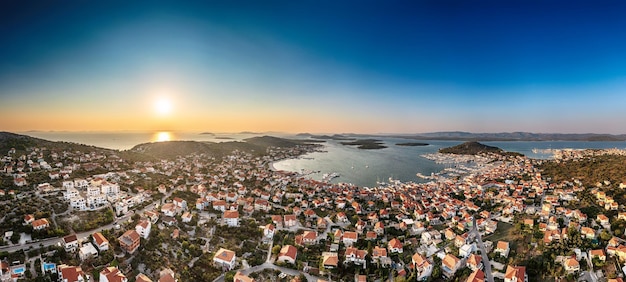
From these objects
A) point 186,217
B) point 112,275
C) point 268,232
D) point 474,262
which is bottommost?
point 474,262

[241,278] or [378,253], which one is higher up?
[241,278]

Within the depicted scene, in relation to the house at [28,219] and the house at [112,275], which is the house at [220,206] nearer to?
the house at [28,219]

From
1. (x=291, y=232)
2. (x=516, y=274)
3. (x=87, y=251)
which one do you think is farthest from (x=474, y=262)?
(x=87, y=251)

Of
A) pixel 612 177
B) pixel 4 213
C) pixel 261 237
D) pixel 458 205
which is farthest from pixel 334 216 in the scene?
pixel 612 177

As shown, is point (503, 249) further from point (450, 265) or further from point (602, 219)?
point (602, 219)

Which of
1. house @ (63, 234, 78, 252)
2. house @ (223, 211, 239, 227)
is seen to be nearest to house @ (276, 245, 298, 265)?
house @ (223, 211, 239, 227)

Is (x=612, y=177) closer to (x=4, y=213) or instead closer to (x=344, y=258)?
(x=344, y=258)

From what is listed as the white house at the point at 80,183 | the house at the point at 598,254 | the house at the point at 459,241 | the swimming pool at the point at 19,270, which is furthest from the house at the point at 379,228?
the white house at the point at 80,183

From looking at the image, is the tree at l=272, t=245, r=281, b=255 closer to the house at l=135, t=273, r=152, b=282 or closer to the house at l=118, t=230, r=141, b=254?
the house at l=135, t=273, r=152, b=282
